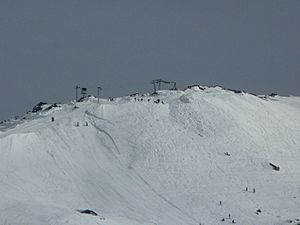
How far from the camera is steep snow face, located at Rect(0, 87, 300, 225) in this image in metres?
39.2

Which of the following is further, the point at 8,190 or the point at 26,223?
the point at 8,190

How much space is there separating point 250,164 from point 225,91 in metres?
18.5

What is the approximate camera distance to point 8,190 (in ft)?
131

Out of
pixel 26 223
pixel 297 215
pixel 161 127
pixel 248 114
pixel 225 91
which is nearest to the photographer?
pixel 26 223

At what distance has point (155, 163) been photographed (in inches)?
1843

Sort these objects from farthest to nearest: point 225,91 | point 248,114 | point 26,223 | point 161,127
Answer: point 225,91 → point 248,114 → point 161,127 → point 26,223

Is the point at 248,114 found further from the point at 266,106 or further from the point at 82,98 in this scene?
the point at 82,98

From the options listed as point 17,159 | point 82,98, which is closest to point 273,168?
point 17,159

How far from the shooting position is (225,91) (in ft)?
214

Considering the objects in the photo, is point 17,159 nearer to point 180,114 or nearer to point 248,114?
point 180,114

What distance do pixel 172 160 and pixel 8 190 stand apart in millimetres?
13122

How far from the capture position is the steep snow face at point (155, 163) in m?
39.2

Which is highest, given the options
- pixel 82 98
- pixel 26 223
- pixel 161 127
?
pixel 82 98

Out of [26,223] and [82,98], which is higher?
[82,98]
